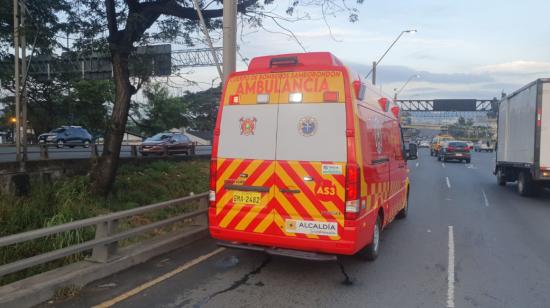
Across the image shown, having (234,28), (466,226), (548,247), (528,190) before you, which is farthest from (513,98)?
(234,28)

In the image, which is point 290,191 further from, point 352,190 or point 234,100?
point 234,100

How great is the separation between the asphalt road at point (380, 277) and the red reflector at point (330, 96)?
2264 mm

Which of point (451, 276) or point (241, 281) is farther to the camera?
point (451, 276)

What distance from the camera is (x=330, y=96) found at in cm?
560

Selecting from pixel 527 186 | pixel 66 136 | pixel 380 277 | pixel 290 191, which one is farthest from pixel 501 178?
pixel 66 136

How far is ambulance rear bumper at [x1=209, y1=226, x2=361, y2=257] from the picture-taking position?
542cm

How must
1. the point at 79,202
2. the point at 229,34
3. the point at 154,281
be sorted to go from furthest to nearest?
the point at 79,202 → the point at 229,34 → the point at 154,281

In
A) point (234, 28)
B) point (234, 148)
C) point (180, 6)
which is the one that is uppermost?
point (180, 6)

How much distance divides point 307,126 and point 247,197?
1.18 m

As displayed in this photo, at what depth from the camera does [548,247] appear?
779 cm

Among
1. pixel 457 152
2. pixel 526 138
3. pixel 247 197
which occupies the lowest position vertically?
pixel 457 152

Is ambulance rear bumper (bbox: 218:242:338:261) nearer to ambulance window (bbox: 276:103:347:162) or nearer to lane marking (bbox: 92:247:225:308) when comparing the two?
lane marking (bbox: 92:247:225:308)

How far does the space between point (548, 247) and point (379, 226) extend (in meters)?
3.18

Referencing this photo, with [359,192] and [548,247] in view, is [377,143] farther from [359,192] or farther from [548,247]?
[548,247]
